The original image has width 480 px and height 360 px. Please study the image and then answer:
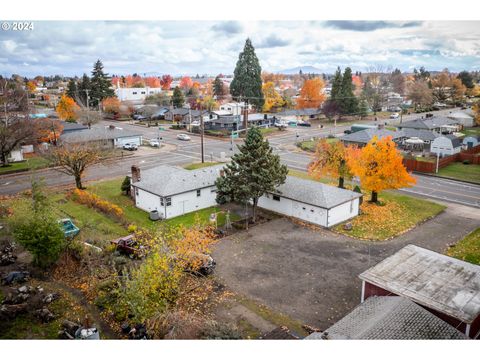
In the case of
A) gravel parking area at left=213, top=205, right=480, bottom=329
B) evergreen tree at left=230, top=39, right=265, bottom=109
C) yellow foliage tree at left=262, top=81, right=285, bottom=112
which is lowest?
gravel parking area at left=213, top=205, right=480, bottom=329

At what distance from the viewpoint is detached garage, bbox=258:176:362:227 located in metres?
31.6

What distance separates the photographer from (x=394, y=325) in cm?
1556

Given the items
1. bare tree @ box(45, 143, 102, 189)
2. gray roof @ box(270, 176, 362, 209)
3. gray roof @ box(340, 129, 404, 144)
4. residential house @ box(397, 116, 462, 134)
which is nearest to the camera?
gray roof @ box(270, 176, 362, 209)

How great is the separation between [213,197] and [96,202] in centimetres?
1034

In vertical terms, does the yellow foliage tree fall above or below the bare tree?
above

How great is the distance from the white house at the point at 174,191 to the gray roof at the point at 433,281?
59.1 ft

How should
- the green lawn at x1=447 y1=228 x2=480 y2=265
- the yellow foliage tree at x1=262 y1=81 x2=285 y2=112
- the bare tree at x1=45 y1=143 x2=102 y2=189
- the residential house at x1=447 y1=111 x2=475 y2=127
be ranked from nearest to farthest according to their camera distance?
the green lawn at x1=447 y1=228 x2=480 y2=265 < the bare tree at x1=45 y1=143 x2=102 y2=189 < the residential house at x1=447 y1=111 x2=475 y2=127 < the yellow foliage tree at x1=262 y1=81 x2=285 y2=112

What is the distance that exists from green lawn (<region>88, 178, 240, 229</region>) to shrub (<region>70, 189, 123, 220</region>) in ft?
2.91

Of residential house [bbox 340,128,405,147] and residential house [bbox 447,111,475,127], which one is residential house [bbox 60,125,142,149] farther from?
residential house [bbox 447,111,475,127]

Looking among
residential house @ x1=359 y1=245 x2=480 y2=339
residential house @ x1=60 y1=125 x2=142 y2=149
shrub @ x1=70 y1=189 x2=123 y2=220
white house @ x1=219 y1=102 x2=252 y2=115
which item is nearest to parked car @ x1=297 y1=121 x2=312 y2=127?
white house @ x1=219 y1=102 x2=252 y2=115

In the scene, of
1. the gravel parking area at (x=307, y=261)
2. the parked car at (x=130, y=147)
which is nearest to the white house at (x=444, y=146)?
the gravel parking area at (x=307, y=261)

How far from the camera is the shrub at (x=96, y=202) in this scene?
33094 millimetres

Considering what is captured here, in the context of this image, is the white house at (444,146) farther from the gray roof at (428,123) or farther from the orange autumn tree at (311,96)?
the orange autumn tree at (311,96)

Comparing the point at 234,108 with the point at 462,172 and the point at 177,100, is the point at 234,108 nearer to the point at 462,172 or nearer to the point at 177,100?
the point at 177,100
